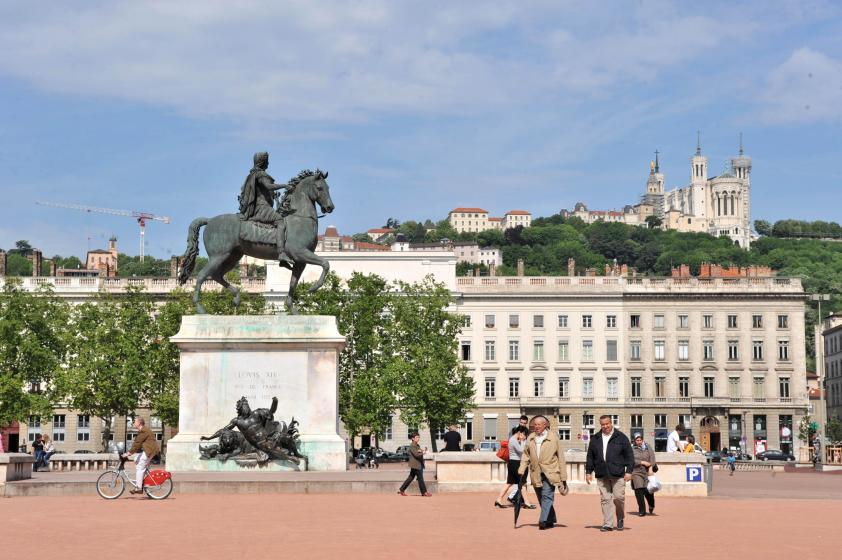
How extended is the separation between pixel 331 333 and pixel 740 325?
81.3m

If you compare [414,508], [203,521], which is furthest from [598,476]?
[203,521]

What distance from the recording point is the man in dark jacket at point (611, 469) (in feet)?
66.1

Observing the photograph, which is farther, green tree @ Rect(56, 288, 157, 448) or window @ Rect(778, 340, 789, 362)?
window @ Rect(778, 340, 789, 362)

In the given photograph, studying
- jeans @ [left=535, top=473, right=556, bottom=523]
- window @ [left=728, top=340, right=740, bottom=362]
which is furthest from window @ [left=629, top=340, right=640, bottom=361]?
jeans @ [left=535, top=473, right=556, bottom=523]

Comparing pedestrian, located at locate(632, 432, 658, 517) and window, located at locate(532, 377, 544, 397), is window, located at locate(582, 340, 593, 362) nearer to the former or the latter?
window, located at locate(532, 377, 544, 397)

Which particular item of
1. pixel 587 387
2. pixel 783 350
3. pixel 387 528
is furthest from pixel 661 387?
pixel 387 528

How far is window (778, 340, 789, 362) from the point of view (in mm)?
107812

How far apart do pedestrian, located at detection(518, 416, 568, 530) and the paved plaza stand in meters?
0.36

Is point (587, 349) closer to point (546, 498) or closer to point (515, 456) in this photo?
point (515, 456)

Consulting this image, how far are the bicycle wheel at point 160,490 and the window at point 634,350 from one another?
278 ft

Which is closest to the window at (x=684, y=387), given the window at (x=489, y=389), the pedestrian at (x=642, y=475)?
the window at (x=489, y=389)

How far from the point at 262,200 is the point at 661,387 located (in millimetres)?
79640

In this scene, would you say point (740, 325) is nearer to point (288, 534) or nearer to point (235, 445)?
point (235, 445)

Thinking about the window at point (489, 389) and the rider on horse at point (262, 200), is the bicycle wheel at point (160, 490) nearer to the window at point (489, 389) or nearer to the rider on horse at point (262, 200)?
the rider on horse at point (262, 200)
